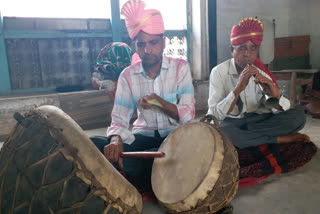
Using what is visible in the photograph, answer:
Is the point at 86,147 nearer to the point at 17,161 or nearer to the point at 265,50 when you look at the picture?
the point at 17,161

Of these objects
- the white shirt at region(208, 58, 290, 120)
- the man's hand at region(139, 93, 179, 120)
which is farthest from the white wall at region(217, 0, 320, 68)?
the man's hand at region(139, 93, 179, 120)

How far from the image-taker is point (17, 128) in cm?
101

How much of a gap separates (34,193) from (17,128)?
285 mm

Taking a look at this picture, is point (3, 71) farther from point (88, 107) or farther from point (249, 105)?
point (249, 105)

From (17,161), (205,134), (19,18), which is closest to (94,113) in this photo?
(19,18)

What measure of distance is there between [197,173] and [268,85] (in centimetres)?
110

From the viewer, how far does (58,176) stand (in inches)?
32.7

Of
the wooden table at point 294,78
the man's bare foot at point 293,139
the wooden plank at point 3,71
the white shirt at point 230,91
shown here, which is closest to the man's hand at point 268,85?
the white shirt at point 230,91

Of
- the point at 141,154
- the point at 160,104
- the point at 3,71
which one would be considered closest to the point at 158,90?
the point at 160,104

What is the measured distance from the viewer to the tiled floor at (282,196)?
1669mm

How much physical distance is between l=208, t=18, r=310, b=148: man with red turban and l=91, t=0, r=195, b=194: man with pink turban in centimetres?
48

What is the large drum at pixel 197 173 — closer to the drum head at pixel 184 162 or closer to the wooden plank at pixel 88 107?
the drum head at pixel 184 162

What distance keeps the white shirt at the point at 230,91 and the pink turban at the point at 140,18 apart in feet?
2.66

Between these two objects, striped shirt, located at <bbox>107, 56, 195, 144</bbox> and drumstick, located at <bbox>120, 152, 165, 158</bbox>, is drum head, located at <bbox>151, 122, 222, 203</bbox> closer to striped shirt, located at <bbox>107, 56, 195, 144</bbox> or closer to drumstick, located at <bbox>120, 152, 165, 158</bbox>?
drumstick, located at <bbox>120, 152, 165, 158</bbox>
